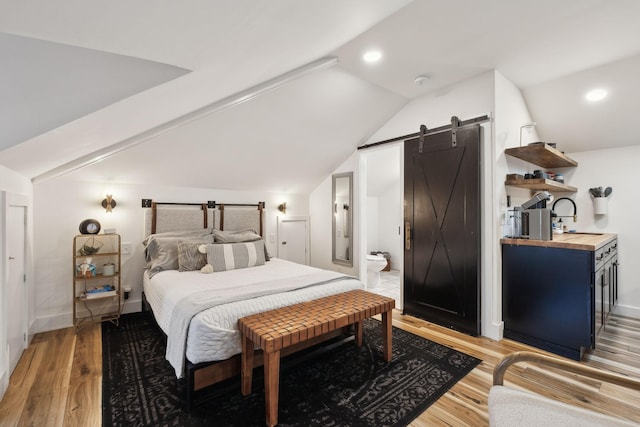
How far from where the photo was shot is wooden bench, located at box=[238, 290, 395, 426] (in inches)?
70.2

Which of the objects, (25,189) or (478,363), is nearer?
(478,363)

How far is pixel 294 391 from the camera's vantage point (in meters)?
2.10

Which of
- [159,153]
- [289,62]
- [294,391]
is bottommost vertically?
[294,391]

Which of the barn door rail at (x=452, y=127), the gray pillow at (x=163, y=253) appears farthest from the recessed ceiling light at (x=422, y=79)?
the gray pillow at (x=163, y=253)

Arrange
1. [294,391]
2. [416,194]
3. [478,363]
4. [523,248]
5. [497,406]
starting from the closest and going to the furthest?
[497,406], [294,391], [478,363], [523,248], [416,194]

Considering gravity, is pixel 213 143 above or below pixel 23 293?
above

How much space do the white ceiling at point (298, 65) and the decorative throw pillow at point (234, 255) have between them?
1.09 meters

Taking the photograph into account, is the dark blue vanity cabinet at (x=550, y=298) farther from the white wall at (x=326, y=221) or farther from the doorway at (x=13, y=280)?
the doorway at (x=13, y=280)

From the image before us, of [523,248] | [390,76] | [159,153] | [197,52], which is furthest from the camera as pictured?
[159,153]

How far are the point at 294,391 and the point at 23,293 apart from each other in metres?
2.59

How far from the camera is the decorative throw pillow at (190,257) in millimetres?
3244

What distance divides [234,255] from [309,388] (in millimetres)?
1752

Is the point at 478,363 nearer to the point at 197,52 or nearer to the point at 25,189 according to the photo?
the point at 197,52

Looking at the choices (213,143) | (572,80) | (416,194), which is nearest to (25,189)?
(213,143)
